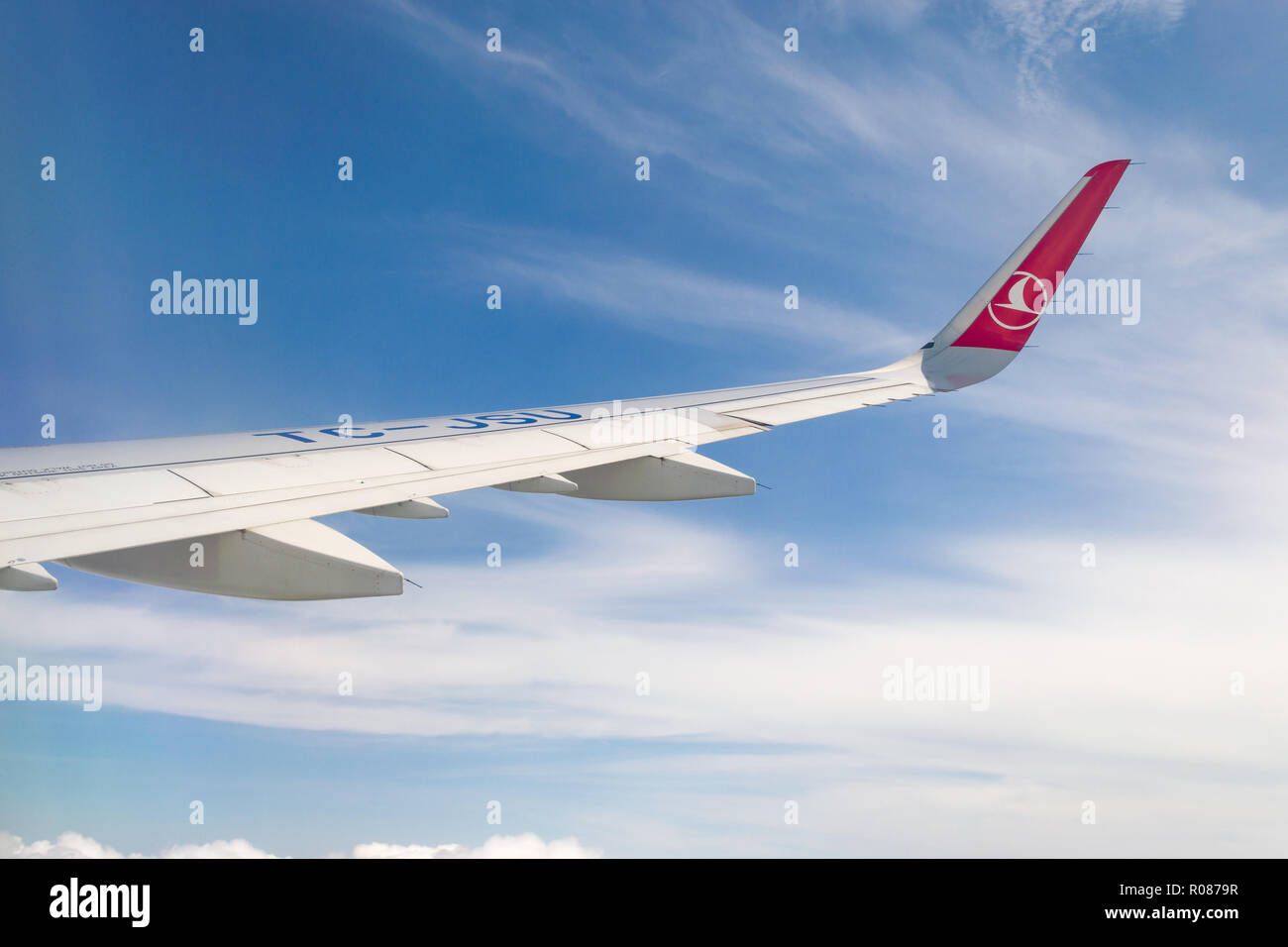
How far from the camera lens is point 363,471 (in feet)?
21.9

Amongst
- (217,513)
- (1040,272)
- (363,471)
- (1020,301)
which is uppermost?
(1040,272)

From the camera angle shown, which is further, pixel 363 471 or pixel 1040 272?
pixel 1040 272

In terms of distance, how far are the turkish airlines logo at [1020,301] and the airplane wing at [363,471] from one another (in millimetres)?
19

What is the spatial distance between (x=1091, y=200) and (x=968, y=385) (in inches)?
109

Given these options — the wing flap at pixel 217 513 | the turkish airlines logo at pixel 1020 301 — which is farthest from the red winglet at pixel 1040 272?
the wing flap at pixel 217 513

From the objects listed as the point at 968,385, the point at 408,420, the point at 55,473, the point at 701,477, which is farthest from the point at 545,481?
the point at 968,385

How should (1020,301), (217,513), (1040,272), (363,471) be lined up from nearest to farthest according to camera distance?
(217,513) → (363,471) → (1040,272) → (1020,301)

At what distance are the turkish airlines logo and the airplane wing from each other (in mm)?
19

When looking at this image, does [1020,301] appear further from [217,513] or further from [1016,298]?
[217,513]

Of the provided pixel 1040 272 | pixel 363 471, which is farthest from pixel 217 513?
pixel 1040 272

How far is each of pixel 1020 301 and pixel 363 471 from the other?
9.20 m

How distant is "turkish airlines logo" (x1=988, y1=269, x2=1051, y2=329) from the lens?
37.7ft

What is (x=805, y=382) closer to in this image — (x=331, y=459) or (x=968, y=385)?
(x=968, y=385)

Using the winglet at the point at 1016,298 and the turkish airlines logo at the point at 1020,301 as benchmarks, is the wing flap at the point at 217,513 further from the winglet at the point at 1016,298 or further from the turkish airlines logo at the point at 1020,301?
the turkish airlines logo at the point at 1020,301
